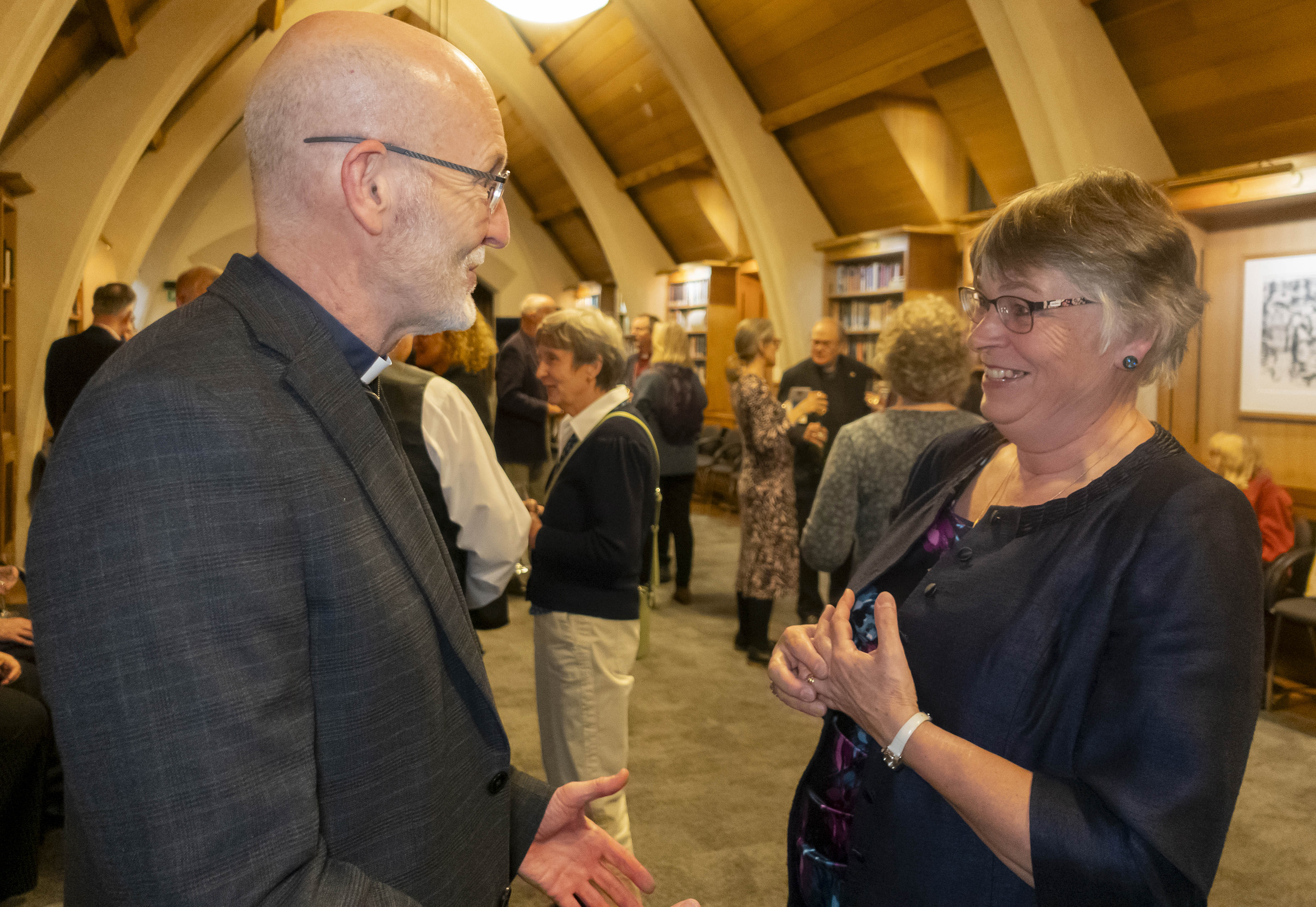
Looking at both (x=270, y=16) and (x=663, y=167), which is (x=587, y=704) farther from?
(x=270, y=16)

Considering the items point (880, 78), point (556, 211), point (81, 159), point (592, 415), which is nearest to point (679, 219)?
point (556, 211)

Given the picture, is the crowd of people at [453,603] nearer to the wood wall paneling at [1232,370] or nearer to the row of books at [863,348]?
the wood wall paneling at [1232,370]

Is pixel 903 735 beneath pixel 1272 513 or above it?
above

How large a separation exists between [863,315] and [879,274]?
0.49 metres

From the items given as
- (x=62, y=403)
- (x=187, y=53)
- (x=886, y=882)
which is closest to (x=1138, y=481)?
(x=886, y=882)

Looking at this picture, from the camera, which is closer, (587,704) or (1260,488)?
(587,704)

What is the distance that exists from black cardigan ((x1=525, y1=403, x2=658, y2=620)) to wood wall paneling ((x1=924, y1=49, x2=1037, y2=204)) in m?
5.41

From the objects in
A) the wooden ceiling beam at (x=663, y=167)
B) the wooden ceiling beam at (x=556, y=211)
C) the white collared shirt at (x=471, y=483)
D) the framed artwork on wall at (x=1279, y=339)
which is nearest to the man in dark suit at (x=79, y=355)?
the white collared shirt at (x=471, y=483)

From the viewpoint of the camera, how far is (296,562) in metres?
0.80

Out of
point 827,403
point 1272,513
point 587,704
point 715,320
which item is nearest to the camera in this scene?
point 587,704

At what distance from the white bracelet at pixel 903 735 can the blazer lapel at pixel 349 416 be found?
1.92ft

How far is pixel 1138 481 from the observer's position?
1.19 meters

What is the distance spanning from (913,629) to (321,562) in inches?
35.1

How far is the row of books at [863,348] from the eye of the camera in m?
8.94
